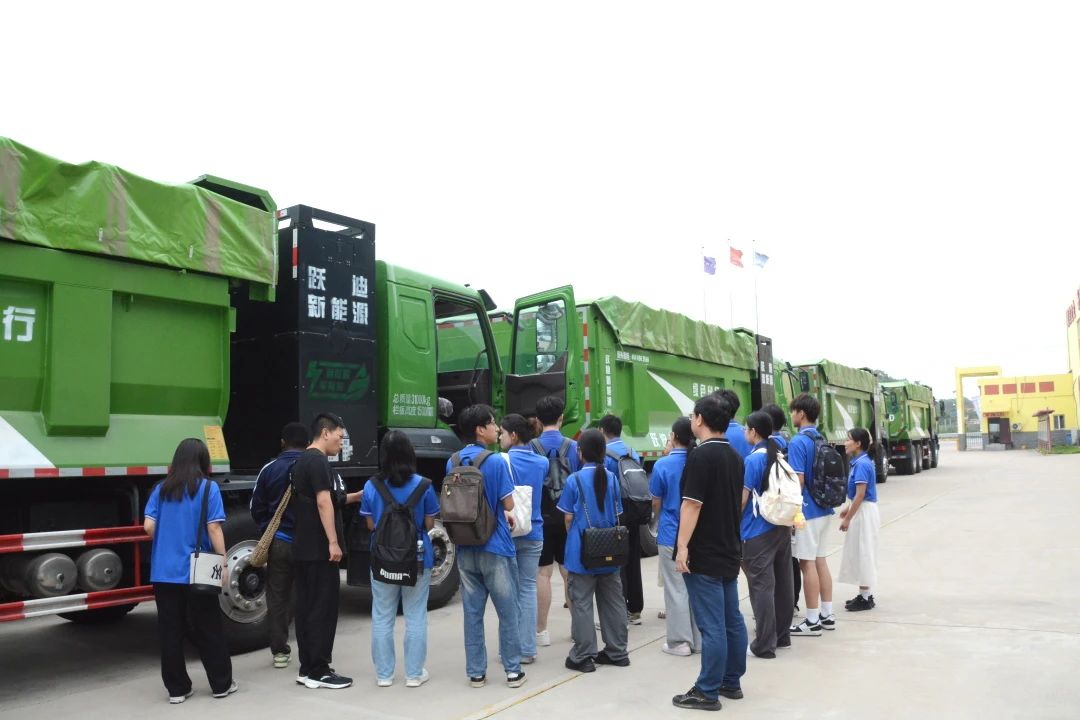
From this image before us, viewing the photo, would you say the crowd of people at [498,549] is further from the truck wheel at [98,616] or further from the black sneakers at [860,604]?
the truck wheel at [98,616]

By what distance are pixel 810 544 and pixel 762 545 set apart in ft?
2.85

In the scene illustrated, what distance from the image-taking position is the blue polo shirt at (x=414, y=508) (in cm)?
510

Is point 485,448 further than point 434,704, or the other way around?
point 485,448

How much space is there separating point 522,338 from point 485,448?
15.2 ft

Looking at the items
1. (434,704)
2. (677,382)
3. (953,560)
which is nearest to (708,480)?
(434,704)

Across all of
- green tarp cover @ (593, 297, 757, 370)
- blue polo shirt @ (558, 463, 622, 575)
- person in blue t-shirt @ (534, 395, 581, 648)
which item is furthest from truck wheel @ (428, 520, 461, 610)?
green tarp cover @ (593, 297, 757, 370)

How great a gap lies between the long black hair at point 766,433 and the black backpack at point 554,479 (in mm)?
1412

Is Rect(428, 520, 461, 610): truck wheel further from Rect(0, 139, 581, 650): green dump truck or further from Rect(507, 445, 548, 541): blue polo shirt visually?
Rect(507, 445, 548, 541): blue polo shirt

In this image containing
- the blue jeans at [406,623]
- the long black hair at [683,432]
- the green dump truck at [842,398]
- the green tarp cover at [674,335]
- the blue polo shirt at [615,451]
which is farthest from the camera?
the green dump truck at [842,398]

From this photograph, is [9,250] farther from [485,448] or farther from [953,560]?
[953,560]

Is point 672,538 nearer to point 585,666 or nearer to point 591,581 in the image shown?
point 591,581

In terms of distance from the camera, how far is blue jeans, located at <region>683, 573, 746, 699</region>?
14.9 ft

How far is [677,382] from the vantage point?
38.6 feet

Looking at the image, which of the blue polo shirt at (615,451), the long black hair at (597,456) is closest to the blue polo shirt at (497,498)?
the long black hair at (597,456)
